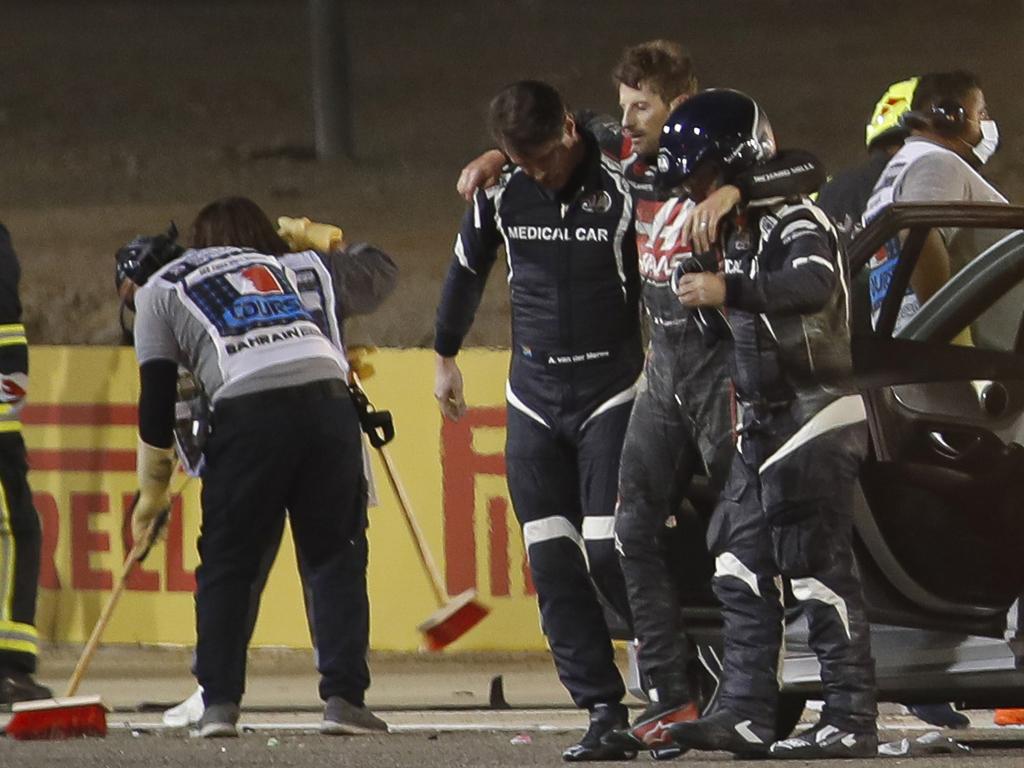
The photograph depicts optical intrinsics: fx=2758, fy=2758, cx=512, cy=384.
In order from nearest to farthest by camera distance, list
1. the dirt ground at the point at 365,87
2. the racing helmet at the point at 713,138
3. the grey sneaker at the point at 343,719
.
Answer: the racing helmet at the point at 713,138
the grey sneaker at the point at 343,719
the dirt ground at the point at 365,87

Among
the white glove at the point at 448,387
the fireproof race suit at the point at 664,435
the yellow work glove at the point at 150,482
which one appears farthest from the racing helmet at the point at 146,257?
the fireproof race suit at the point at 664,435

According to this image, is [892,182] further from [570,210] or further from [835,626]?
[835,626]

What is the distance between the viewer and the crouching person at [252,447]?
26.9ft

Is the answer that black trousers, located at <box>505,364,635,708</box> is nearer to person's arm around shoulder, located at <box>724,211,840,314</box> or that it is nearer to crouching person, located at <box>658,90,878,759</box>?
crouching person, located at <box>658,90,878,759</box>

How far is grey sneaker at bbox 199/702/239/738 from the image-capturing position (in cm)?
824

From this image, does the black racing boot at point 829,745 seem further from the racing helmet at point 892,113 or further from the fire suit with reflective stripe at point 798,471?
the racing helmet at point 892,113

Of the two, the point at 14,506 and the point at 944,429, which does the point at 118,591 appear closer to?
the point at 14,506

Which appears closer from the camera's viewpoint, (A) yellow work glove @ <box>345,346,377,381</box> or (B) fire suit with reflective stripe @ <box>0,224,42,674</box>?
(B) fire suit with reflective stripe @ <box>0,224,42,674</box>

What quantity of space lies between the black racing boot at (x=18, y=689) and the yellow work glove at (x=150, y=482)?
0.86m

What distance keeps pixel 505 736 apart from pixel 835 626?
1593 millimetres

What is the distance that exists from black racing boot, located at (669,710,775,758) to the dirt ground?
854cm

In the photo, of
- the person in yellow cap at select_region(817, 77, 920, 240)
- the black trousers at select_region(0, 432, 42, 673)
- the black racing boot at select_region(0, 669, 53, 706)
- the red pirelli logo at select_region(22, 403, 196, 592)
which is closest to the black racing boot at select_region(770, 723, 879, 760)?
the person in yellow cap at select_region(817, 77, 920, 240)

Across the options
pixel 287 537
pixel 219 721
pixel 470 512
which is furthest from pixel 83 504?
pixel 219 721

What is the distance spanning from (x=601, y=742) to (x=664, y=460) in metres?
0.78
